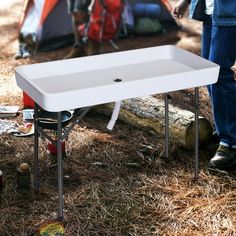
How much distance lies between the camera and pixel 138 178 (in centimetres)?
341

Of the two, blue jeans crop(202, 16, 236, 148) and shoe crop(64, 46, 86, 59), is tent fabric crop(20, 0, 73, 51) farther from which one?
blue jeans crop(202, 16, 236, 148)

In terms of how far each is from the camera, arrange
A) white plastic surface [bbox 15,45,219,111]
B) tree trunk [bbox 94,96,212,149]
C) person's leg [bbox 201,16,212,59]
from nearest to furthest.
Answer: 1. white plastic surface [bbox 15,45,219,111]
2. person's leg [bbox 201,16,212,59]
3. tree trunk [bbox 94,96,212,149]

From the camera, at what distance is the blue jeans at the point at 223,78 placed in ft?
10.5

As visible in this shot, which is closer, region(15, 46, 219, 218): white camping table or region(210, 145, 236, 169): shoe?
region(15, 46, 219, 218): white camping table

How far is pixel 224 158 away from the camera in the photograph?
136 inches

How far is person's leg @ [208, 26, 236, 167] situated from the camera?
10.5 ft

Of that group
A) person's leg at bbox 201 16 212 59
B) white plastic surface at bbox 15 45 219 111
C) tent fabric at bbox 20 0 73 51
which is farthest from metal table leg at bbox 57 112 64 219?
tent fabric at bbox 20 0 73 51

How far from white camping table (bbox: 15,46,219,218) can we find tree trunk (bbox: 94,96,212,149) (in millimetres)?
231

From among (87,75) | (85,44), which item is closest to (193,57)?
(87,75)

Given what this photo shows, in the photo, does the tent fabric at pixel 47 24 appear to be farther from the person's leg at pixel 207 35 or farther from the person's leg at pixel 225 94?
the person's leg at pixel 225 94

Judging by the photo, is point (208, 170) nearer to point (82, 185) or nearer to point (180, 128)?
point (180, 128)

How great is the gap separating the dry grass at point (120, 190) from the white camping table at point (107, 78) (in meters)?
0.15

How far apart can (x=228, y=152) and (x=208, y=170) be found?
17cm

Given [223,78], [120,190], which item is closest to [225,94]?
[223,78]
